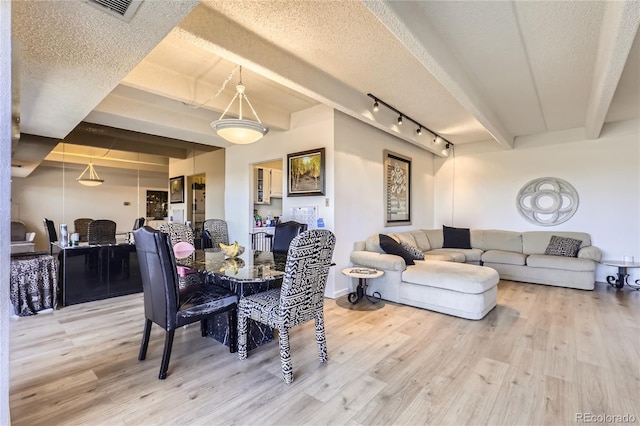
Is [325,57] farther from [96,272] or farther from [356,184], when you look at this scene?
[96,272]

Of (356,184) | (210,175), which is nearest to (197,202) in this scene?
(210,175)

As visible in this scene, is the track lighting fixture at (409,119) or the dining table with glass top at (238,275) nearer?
the dining table with glass top at (238,275)

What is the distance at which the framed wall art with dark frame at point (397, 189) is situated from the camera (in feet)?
17.2

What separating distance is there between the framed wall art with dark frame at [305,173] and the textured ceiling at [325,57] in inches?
28.4

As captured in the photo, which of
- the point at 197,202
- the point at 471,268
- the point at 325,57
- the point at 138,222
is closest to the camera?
the point at 325,57

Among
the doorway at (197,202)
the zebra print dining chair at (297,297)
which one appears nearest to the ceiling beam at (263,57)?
the zebra print dining chair at (297,297)

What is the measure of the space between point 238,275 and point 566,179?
625 cm

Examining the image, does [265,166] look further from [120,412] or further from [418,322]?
[120,412]

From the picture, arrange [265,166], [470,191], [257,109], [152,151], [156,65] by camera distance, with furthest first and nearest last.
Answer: [470,191], [265,166], [152,151], [257,109], [156,65]

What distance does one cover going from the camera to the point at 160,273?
2.09 metres

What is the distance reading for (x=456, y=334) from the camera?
2.91 m

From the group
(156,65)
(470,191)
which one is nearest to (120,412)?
(156,65)

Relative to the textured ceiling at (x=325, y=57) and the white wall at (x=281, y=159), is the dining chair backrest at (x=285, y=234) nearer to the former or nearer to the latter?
the white wall at (x=281, y=159)

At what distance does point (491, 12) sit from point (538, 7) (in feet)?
1.02
